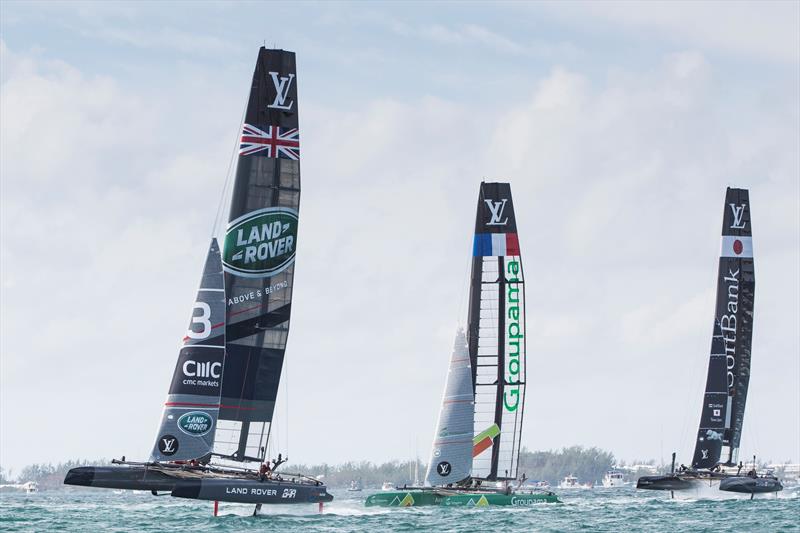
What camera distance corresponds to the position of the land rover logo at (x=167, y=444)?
144 ft

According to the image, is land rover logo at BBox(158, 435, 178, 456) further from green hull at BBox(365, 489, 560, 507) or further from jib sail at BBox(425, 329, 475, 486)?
jib sail at BBox(425, 329, 475, 486)

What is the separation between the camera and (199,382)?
44.5 metres

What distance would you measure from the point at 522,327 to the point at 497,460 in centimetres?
543

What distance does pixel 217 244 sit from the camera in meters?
44.8

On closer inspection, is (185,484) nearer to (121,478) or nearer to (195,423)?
(121,478)

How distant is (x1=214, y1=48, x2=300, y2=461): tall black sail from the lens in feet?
155

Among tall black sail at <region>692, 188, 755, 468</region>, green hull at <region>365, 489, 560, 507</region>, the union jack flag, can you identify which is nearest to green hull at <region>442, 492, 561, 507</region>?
green hull at <region>365, 489, 560, 507</region>

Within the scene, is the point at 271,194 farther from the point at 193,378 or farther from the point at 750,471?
the point at 750,471

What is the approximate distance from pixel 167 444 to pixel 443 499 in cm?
1185

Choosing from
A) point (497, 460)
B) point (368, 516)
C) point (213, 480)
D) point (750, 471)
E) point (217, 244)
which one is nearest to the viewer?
point (213, 480)

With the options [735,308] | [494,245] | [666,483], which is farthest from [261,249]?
[735,308]

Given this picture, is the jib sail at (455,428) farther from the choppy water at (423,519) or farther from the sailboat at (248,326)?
the sailboat at (248,326)

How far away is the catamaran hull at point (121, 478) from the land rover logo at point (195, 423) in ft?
6.08

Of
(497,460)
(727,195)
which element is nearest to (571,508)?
(497,460)
